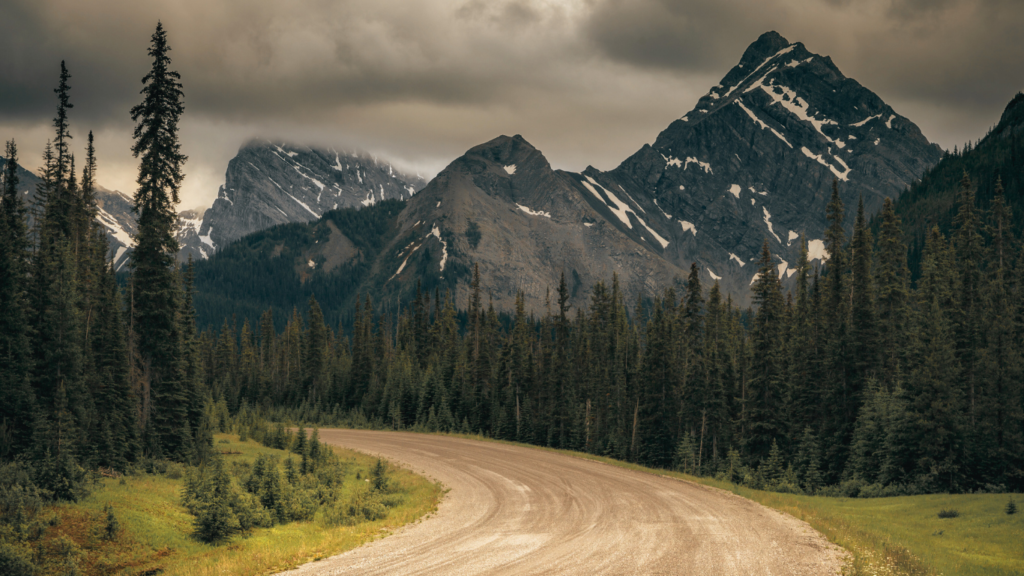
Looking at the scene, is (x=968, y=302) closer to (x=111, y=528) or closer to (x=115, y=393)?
(x=111, y=528)

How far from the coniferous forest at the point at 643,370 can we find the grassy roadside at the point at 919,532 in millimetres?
8356

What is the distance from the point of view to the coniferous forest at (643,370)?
3142 centimetres

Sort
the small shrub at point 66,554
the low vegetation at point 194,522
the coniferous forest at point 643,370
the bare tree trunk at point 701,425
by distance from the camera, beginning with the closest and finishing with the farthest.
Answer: the small shrub at point 66,554, the low vegetation at point 194,522, the coniferous forest at point 643,370, the bare tree trunk at point 701,425

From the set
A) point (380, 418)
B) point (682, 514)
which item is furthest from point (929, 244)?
point (380, 418)

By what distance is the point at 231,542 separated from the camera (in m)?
18.7

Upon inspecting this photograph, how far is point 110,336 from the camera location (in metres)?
34.6

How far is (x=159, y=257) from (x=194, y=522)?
1942 centimetres

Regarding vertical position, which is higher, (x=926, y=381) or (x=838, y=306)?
(x=838, y=306)

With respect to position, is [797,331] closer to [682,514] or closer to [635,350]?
[635,350]

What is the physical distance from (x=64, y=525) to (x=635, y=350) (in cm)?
5979

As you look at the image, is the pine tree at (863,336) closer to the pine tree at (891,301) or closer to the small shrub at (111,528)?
the pine tree at (891,301)

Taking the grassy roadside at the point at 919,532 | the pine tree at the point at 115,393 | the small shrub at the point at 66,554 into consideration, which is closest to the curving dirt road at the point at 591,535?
the grassy roadside at the point at 919,532

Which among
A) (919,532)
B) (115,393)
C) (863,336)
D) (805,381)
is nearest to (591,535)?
(919,532)

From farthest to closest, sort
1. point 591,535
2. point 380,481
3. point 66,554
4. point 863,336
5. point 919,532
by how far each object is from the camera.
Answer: point 863,336
point 380,481
point 919,532
point 591,535
point 66,554
